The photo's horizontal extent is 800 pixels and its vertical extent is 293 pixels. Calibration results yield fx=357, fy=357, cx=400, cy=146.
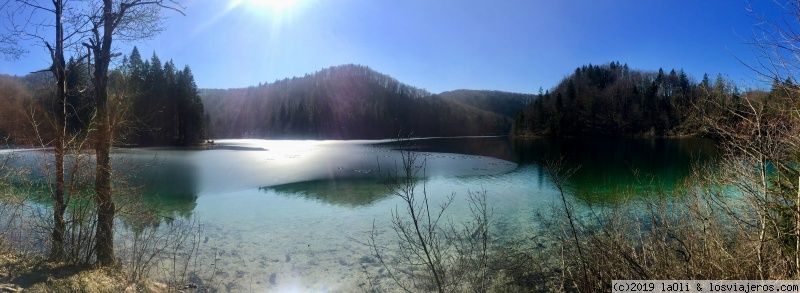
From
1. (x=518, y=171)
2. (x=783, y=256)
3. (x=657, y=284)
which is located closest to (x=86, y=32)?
(x=657, y=284)

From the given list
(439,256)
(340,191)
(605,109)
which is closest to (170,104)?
(340,191)

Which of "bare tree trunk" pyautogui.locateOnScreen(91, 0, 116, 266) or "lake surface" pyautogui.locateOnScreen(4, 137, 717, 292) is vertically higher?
"bare tree trunk" pyautogui.locateOnScreen(91, 0, 116, 266)

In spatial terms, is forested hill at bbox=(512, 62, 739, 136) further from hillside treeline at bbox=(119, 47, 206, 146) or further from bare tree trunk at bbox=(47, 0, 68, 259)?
bare tree trunk at bbox=(47, 0, 68, 259)

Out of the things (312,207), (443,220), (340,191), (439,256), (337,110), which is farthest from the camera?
(337,110)

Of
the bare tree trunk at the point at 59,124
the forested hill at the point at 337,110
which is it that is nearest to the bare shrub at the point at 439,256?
the bare tree trunk at the point at 59,124

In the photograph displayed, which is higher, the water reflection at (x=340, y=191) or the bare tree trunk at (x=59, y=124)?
the bare tree trunk at (x=59, y=124)

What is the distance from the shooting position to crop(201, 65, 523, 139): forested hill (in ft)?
347

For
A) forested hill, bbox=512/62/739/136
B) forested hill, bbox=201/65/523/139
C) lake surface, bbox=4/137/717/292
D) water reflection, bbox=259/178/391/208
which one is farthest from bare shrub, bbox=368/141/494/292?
forested hill, bbox=201/65/523/139

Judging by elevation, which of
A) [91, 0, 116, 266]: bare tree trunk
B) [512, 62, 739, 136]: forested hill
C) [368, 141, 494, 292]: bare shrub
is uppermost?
[512, 62, 739, 136]: forested hill

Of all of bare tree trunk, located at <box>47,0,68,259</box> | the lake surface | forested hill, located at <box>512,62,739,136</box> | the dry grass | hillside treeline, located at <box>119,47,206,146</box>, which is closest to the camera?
the dry grass

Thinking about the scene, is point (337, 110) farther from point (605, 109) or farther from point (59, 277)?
point (59, 277)

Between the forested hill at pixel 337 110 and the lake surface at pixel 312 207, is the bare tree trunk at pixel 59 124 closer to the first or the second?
the lake surface at pixel 312 207

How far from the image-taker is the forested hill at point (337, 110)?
106 metres

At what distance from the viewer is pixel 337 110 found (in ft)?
383
